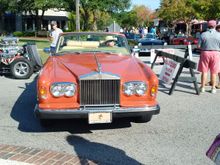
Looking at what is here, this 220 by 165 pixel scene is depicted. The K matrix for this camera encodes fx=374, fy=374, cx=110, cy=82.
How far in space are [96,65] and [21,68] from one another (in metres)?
5.59

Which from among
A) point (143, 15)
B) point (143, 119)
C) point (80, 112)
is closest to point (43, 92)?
point (80, 112)

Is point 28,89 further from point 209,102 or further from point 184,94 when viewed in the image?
point 209,102

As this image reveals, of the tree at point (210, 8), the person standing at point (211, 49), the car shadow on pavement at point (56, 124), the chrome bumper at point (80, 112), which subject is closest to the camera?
the chrome bumper at point (80, 112)

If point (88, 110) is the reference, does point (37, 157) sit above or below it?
below

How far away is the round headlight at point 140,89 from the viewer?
18.0 ft

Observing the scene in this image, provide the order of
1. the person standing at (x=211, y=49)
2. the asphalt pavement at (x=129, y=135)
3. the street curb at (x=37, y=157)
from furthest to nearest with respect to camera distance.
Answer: the person standing at (x=211, y=49) < the asphalt pavement at (x=129, y=135) < the street curb at (x=37, y=157)

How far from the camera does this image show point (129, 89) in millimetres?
5465

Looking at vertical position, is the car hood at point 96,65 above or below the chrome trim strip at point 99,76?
above

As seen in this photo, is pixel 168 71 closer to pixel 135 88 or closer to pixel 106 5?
pixel 135 88

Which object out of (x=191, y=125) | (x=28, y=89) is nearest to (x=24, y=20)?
(x=28, y=89)

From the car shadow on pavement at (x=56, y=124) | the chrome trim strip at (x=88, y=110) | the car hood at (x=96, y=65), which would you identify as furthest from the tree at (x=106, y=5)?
the chrome trim strip at (x=88, y=110)

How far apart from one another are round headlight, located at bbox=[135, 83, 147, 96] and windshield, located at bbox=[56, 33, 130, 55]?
1.58 m

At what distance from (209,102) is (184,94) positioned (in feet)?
3.19

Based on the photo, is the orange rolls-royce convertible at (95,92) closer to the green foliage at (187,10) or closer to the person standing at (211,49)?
the person standing at (211,49)
